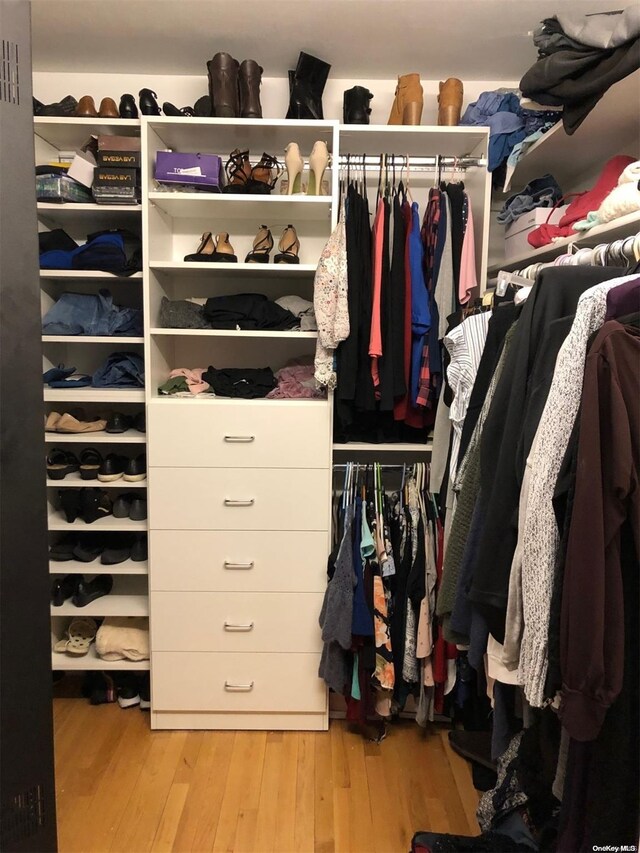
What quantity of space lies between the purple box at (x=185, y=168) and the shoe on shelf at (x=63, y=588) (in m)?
1.57

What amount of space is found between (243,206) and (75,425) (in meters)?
1.05

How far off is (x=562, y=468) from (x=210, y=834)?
1.53 m

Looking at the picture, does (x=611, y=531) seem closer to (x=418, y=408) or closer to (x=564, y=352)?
(x=564, y=352)

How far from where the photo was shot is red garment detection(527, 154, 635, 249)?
155 centimetres

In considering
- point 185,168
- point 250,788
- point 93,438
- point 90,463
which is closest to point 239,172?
point 185,168

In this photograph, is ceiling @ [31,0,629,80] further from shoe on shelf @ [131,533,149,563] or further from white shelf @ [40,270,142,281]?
shoe on shelf @ [131,533,149,563]

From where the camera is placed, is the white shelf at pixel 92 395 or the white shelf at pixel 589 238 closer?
the white shelf at pixel 589 238

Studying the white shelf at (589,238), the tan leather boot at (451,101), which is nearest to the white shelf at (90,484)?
the white shelf at (589,238)

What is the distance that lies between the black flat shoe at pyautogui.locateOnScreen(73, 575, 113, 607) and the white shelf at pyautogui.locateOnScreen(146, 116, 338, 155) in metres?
1.73

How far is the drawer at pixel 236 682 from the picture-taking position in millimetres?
2057

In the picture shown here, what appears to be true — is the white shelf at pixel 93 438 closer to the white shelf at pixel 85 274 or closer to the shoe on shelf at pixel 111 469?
the shoe on shelf at pixel 111 469

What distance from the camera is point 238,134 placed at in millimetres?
2031

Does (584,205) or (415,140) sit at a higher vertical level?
(415,140)

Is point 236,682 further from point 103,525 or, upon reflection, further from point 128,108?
point 128,108
